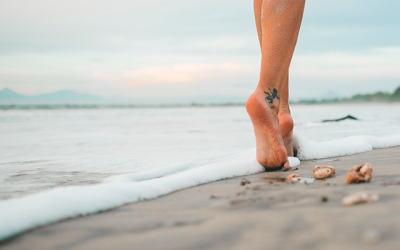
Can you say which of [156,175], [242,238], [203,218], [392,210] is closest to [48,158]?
[156,175]

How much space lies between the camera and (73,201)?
3.11 feet

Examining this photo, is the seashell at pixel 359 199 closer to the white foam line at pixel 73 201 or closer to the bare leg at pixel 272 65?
the white foam line at pixel 73 201

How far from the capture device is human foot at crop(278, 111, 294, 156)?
6.42ft

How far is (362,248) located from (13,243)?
77 cm

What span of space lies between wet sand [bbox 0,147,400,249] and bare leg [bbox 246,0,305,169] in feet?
1.84

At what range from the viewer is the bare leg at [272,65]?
1.63m

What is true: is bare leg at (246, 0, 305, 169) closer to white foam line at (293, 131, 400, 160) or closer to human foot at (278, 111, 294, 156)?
human foot at (278, 111, 294, 156)

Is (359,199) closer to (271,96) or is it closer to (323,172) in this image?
(323,172)

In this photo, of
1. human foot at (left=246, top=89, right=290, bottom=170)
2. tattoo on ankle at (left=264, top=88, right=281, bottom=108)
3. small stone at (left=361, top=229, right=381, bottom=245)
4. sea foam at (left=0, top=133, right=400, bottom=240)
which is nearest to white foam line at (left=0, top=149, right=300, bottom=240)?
sea foam at (left=0, top=133, right=400, bottom=240)

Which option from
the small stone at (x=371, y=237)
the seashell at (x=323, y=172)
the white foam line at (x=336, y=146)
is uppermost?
the small stone at (x=371, y=237)

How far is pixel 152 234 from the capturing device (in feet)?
2.43

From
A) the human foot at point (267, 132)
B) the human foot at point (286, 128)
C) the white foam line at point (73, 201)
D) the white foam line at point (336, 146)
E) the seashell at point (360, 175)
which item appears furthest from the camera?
the white foam line at point (336, 146)

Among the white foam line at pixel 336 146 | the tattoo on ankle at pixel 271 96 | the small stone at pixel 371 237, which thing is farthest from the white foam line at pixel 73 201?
the white foam line at pixel 336 146

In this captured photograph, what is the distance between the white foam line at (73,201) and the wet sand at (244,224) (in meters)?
0.04
